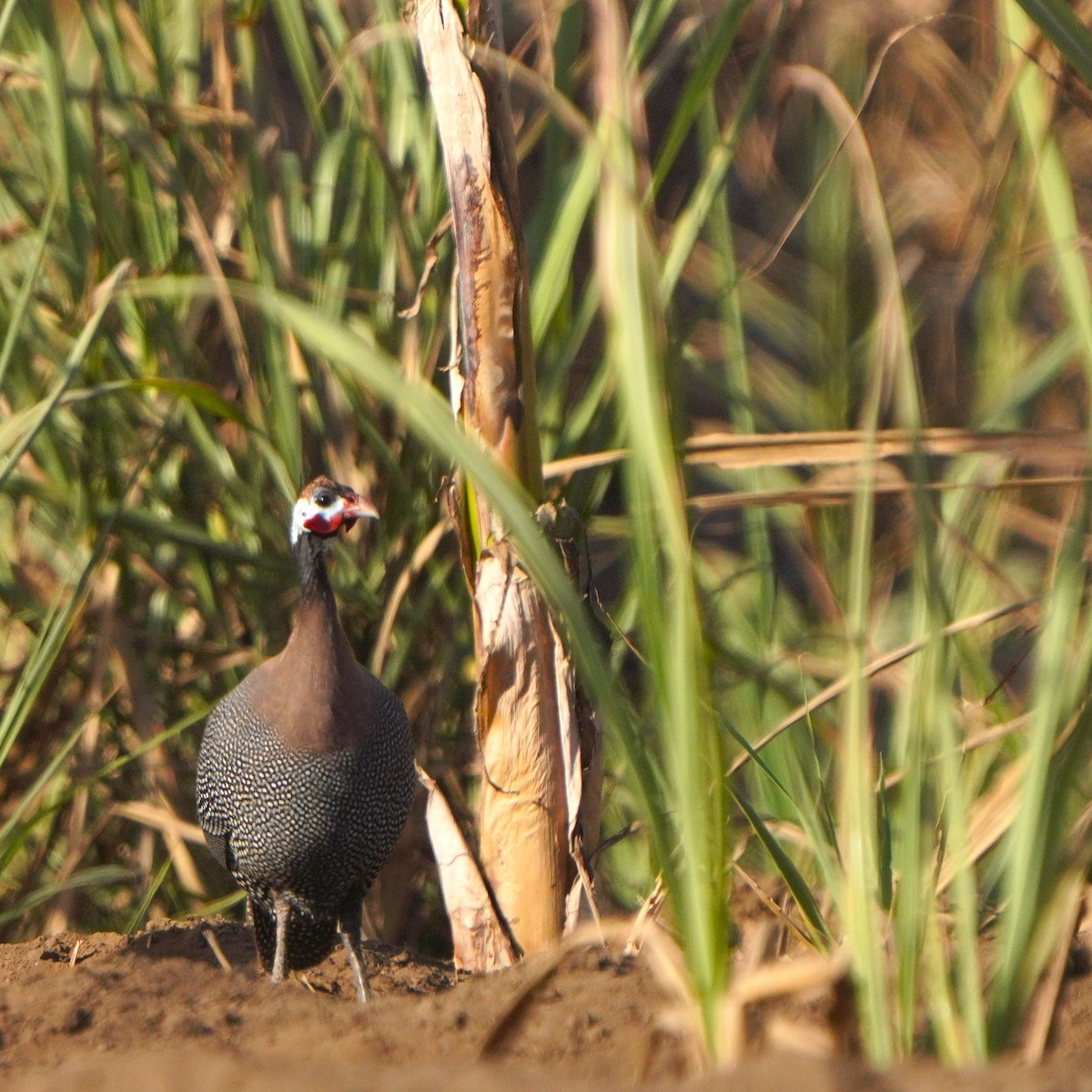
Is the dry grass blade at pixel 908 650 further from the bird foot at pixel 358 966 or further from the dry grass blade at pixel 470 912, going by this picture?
the bird foot at pixel 358 966

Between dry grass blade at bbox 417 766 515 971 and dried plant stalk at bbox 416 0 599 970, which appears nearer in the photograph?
dried plant stalk at bbox 416 0 599 970

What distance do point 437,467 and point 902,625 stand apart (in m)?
1.65

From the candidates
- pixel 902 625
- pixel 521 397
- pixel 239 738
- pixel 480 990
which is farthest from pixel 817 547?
pixel 902 625

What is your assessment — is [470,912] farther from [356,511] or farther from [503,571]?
[356,511]

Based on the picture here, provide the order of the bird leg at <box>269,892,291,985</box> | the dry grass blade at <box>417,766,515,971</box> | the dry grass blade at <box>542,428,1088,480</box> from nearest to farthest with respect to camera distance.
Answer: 1. the dry grass blade at <box>542,428,1088,480</box>
2. the dry grass blade at <box>417,766,515,971</box>
3. the bird leg at <box>269,892,291,985</box>

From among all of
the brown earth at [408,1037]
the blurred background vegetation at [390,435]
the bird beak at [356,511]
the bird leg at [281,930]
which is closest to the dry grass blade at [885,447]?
the blurred background vegetation at [390,435]

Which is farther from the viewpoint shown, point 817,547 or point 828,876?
point 817,547

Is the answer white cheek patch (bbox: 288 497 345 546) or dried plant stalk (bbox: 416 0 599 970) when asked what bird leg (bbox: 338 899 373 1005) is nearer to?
dried plant stalk (bbox: 416 0 599 970)

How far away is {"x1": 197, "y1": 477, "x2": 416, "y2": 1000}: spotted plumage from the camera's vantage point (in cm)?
313

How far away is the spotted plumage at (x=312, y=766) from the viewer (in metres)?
3.13

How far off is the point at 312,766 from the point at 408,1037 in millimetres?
1467

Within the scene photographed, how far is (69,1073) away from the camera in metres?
1.52

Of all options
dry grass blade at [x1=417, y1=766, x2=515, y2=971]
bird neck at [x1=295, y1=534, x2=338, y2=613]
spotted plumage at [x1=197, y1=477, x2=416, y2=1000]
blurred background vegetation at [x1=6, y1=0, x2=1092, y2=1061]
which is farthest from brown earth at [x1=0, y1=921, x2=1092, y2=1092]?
bird neck at [x1=295, y1=534, x2=338, y2=613]

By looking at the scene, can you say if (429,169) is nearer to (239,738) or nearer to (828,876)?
(239,738)
